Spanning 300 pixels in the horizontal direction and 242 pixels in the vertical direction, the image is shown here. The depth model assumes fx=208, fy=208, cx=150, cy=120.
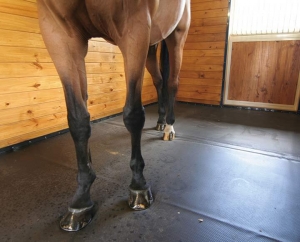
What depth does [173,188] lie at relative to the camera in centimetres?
105

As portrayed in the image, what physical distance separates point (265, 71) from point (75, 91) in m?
2.62

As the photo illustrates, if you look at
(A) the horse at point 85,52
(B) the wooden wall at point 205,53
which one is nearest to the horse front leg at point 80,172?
(A) the horse at point 85,52

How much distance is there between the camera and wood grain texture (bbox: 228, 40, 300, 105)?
251 cm

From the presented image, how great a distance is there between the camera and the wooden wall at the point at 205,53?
2.83 m

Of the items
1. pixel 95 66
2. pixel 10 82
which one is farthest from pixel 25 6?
pixel 95 66

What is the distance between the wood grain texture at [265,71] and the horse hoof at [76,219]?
262 centimetres

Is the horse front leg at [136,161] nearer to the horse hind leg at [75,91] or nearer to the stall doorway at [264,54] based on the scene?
the horse hind leg at [75,91]

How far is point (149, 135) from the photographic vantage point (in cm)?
183

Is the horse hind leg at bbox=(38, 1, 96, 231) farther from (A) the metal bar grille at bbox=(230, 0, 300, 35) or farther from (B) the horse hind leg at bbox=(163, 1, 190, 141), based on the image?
(A) the metal bar grille at bbox=(230, 0, 300, 35)

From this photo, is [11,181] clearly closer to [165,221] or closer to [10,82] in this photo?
[10,82]

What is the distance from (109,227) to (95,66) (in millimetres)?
1676

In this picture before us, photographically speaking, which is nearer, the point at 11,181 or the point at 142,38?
the point at 142,38

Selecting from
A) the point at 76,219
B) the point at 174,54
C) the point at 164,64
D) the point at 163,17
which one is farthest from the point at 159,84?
the point at 76,219

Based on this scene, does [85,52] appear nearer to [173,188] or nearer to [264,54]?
[173,188]
